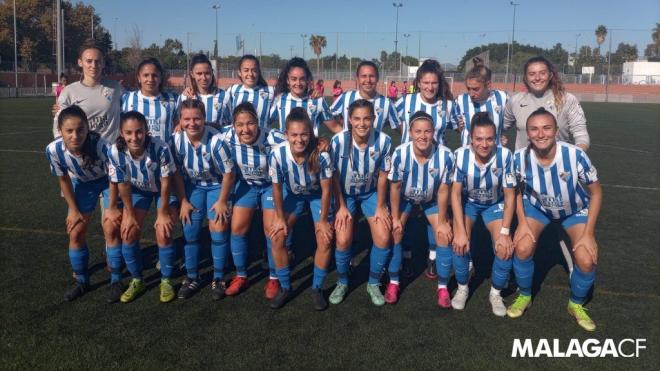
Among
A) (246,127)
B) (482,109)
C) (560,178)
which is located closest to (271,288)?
(246,127)

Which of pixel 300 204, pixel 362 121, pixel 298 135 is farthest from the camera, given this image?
pixel 300 204

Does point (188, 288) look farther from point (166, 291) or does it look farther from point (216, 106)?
point (216, 106)

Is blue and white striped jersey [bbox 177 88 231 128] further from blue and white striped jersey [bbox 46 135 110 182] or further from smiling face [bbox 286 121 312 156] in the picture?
smiling face [bbox 286 121 312 156]

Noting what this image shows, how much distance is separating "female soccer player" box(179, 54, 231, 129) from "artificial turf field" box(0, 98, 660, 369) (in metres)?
1.31

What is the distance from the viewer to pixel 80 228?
3.89m

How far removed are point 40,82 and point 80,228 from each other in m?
36.5

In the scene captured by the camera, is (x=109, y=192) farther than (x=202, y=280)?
No

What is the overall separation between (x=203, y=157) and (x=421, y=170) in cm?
170

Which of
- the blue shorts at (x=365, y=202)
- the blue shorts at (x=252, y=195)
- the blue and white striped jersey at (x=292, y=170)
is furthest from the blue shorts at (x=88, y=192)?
the blue shorts at (x=365, y=202)

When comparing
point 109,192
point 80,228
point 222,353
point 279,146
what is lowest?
point 222,353

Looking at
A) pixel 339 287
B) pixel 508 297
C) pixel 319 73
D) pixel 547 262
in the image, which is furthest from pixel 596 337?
pixel 319 73

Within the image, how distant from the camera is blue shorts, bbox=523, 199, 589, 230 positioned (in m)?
3.70

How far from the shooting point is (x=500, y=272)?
149 inches

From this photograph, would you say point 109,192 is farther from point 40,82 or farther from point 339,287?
point 40,82
